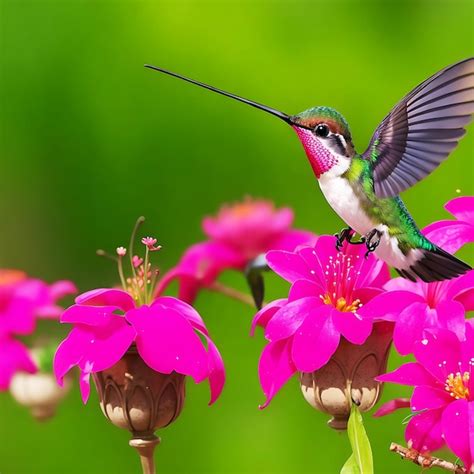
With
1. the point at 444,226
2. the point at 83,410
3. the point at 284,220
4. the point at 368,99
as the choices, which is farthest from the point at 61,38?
the point at 444,226

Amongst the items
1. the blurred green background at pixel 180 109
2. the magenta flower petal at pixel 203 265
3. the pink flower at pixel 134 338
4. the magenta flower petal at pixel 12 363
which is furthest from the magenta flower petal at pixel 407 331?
the blurred green background at pixel 180 109

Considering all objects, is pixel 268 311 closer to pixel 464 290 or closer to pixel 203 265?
pixel 464 290

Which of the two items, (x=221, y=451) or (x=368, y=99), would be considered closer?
(x=221, y=451)

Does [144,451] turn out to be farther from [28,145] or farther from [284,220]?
[28,145]

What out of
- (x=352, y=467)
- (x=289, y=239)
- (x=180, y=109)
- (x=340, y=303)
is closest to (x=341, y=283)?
(x=340, y=303)

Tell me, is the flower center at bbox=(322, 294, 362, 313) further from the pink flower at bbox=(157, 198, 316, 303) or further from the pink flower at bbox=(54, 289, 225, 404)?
the pink flower at bbox=(157, 198, 316, 303)

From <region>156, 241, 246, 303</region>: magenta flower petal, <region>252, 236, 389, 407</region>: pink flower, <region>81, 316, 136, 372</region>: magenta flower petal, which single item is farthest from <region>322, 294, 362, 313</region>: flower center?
<region>156, 241, 246, 303</region>: magenta flower petal
